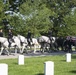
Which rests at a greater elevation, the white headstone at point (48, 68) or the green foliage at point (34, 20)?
the green foliage at point (34, 20)

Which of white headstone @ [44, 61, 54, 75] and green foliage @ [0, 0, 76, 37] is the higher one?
green foliage @ [0, 0, 76, 37]

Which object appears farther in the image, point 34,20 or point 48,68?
point 34,20

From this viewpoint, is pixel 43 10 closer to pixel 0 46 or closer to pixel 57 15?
pixel 57 15

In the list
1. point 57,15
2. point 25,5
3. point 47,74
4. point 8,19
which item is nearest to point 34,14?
point 25,5

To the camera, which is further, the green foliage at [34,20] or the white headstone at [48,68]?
the green foliage at [34,20]

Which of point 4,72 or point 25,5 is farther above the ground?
point 25,5

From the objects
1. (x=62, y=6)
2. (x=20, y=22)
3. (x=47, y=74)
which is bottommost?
(x=47, y=74)

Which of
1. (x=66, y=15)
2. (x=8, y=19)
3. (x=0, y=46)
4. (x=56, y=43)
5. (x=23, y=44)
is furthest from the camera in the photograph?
(x=66, y=15)

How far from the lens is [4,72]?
341 inches

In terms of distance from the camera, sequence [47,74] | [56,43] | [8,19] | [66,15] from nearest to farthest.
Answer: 1. [47,74]
2. [56,43]
3. [8,19]
4. [66,15]

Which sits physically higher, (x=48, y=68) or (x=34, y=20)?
(x=34, y=20)

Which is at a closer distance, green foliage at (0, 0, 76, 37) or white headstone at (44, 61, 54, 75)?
white headstone at (44, 61, 54, 75)

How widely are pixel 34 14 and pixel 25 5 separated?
1712 millimetres

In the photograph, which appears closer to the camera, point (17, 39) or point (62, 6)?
point (17, 39)
